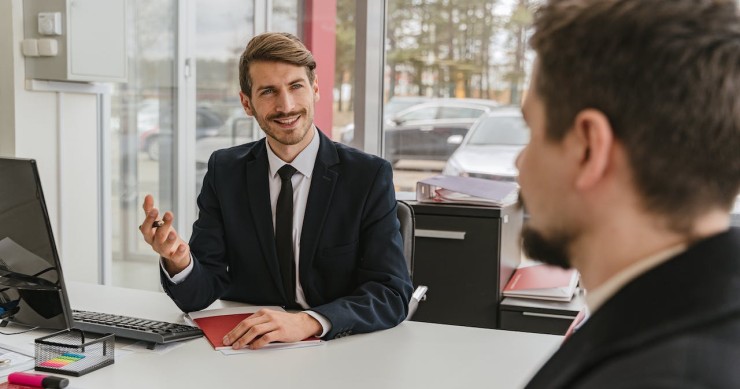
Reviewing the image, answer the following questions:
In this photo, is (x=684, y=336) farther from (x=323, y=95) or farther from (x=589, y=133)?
(x=323, y=95)

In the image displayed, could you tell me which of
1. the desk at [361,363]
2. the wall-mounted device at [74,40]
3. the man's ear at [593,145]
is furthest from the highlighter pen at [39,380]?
the wall-mounted device at [74,40]

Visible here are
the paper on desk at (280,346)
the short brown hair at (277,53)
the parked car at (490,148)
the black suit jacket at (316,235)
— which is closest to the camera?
the paper on desk at (280,346)

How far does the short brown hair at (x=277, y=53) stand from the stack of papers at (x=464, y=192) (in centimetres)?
111

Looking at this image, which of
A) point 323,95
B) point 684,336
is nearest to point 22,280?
point 684,336

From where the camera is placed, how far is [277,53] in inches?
88.0

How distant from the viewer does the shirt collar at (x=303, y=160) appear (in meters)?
2.24

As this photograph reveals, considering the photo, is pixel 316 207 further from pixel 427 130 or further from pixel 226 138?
pixel 226 138

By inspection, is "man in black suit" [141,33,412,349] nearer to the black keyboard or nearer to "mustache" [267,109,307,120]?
"mustache" [267,109,307,120]

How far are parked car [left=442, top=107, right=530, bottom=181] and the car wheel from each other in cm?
154

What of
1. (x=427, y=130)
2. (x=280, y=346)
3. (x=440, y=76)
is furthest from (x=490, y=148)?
(x=280, y=346)

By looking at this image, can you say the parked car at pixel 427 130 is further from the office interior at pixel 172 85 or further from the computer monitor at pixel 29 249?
the computer monitor at pixel 29 249

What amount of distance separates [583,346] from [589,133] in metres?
0.19

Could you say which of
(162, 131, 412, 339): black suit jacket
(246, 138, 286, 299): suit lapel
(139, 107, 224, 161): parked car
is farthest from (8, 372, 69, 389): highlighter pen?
(139, 107, 224, 161): parked car

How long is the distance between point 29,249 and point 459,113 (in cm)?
297
